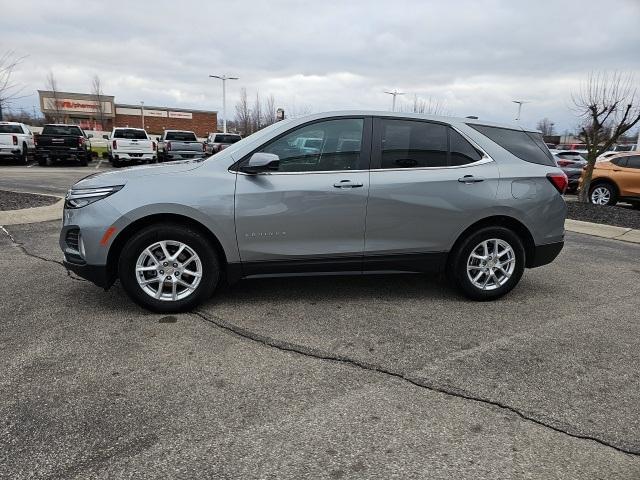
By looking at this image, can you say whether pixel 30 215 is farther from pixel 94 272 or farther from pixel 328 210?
pixel 328 210

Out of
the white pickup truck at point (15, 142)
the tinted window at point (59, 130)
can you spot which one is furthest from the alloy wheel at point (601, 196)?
the white pickup truck at point (15, 142)

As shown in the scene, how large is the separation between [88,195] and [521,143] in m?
4.02

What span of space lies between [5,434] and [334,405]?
1.75 meters

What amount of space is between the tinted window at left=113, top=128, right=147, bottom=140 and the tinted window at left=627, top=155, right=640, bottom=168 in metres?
18.5

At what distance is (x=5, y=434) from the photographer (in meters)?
2.64

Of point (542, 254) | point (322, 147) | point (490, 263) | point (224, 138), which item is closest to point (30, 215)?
point (322, 147)

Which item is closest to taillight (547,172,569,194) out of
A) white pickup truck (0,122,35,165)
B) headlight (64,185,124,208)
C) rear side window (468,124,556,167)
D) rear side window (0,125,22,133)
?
rear side window (468,124,556,167)

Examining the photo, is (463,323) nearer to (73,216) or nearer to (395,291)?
(395,291)

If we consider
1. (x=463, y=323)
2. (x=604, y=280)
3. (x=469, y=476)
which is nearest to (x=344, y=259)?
(x=463, y=323)

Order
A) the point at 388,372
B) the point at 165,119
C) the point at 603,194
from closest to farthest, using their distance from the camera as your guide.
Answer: the point at 388,372, the point at 603,194, the point at 165,119

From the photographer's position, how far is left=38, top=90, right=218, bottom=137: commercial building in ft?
216

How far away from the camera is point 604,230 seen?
9555mm

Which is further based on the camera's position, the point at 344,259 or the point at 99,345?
the point at 344,259

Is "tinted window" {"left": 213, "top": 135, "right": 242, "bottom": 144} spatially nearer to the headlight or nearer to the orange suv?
the orange suv
